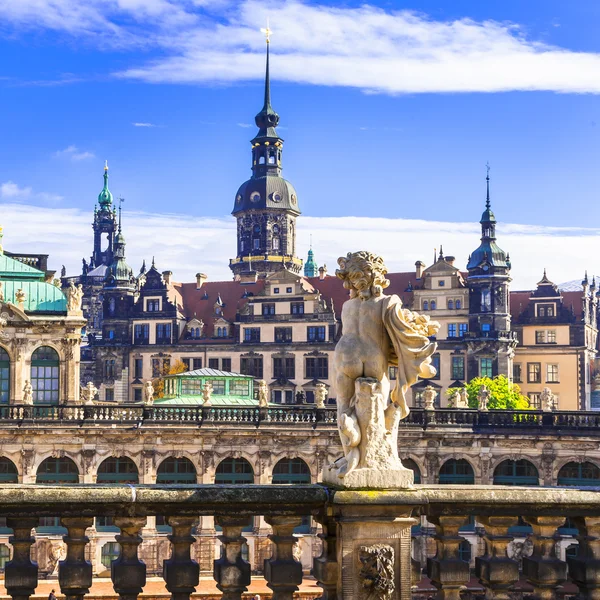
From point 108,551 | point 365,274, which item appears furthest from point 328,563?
point 108,551

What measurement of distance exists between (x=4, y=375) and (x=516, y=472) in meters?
25.5

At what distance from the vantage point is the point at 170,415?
45.7m

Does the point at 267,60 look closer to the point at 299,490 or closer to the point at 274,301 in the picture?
the point at 274,301

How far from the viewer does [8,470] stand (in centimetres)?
4425

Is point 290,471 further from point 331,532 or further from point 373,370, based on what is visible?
point 373,370

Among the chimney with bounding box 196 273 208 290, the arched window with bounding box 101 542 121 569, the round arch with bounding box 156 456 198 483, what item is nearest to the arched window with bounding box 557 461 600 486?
the round arch with bounding box 156 456 198 483

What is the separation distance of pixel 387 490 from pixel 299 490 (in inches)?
29.8

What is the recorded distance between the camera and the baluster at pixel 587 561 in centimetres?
867

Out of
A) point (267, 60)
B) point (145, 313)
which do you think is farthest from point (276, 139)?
point (145, 313)

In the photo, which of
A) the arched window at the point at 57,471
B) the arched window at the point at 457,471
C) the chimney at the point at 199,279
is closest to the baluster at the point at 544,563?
the arched window at the point at 457,471

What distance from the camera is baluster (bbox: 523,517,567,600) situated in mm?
8688

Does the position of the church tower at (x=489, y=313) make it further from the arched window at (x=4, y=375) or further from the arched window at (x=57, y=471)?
the arched window at (x=57, y=471)

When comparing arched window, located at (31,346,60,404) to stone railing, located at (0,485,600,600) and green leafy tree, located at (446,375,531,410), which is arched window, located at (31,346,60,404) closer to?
green leafy tree, located at (446,375,531,410)

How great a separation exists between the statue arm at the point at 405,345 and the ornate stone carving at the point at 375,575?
122 cm
